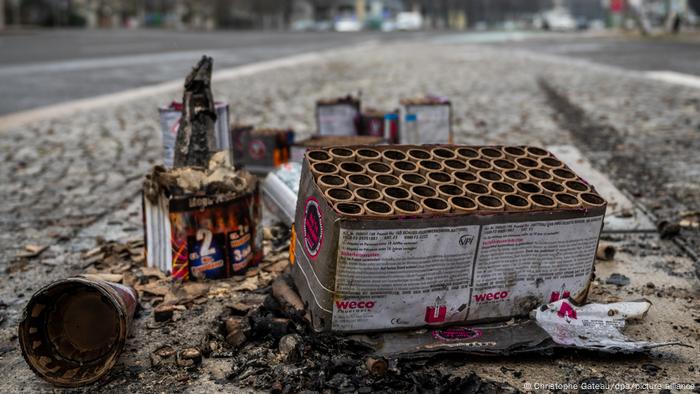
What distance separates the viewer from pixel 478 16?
104 meters

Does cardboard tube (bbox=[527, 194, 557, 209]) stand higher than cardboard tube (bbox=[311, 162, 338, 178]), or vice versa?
cardboard tube (bbox=[311, 162, 338, 178])

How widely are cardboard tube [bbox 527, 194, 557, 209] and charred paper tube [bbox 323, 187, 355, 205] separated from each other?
603 millimetres

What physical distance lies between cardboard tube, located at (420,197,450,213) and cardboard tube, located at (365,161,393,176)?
0.25 meters

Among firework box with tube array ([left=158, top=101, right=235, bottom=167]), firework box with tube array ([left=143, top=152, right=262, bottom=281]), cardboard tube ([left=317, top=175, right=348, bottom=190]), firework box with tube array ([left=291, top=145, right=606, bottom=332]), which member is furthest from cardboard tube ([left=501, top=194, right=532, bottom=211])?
firework box with tube array ([left=158, top=101, right=235, bottom=167])

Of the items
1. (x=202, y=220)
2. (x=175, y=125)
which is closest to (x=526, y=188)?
(x=202, y=220)

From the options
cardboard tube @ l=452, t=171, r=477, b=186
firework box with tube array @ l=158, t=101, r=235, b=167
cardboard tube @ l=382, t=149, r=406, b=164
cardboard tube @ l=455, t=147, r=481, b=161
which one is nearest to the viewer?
cardboard tube @ l=452, t=171, r=477, b=186

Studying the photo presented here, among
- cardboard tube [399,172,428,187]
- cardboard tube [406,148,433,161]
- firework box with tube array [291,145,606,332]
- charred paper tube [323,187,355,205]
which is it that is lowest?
firework box with tube array [291,145,606,332]

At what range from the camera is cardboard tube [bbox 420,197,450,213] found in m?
2.09

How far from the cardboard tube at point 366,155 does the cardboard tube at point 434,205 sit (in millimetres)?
347

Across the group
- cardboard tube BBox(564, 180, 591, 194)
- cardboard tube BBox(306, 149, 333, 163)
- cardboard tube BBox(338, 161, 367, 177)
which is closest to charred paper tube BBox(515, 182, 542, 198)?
cardboard tube BBox(564, 180, 591, 194)

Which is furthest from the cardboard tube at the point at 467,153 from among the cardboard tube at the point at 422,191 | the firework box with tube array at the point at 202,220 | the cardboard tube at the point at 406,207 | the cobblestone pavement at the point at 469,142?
the firework box with tube array at the point at 202,220

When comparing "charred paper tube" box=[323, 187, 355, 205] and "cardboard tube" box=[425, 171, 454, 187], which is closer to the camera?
"charred paper tube" box=[323, 187, 355, 205]

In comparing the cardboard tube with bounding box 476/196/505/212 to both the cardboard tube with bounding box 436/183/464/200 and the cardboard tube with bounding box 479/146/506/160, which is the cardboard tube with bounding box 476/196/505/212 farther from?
the cardboard tube with bounding box 479/146/506/160

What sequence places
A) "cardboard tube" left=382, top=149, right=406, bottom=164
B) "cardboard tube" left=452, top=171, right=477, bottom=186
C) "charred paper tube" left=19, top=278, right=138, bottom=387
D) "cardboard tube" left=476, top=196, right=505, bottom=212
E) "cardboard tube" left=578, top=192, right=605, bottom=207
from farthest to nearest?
"cardboard tube" left=382, top=149, right=406, bottom=164 → "cardboard tube" left=452, top=171, right=477, bottom=186 → "cardboard tube" left=578, top=192, right=605, bottom=207 → "cardboard tube" left=476, top=196, right=505, bottom=212 → "charred paper tube" left=19, top=278, right=138, bottom=387
